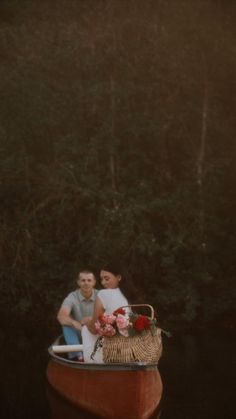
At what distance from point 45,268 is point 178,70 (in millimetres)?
4965

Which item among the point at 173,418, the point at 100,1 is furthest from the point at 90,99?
the point at 173,418

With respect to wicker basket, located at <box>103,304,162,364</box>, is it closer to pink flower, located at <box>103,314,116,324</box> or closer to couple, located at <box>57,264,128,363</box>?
pink flower, located at <box>103,314,116,324</box>

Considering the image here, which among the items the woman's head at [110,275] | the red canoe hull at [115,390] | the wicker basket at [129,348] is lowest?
the red canoe hull at [115,390]

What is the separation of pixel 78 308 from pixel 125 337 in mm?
1803

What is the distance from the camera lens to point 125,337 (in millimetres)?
7715

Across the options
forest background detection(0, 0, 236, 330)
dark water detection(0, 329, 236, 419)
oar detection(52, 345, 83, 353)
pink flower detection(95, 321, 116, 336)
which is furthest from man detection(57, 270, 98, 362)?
forest background detection(0, 0, 236, 330)

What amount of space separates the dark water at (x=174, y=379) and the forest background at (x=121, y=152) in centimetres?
176

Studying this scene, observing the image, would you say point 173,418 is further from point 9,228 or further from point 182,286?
point 9,228

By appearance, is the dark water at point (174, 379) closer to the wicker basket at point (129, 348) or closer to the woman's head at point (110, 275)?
the wicker basket at point (129, 348)

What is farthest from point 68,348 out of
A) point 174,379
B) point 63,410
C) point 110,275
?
point 174,379

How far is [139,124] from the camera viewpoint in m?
17.1

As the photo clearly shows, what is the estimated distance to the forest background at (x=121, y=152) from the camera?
15828mm

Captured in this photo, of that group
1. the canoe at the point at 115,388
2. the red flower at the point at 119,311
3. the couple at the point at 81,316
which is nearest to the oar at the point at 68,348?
the couple at the point at 81,316

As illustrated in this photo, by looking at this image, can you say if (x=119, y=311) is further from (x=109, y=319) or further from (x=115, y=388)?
(x=115, y=388)
